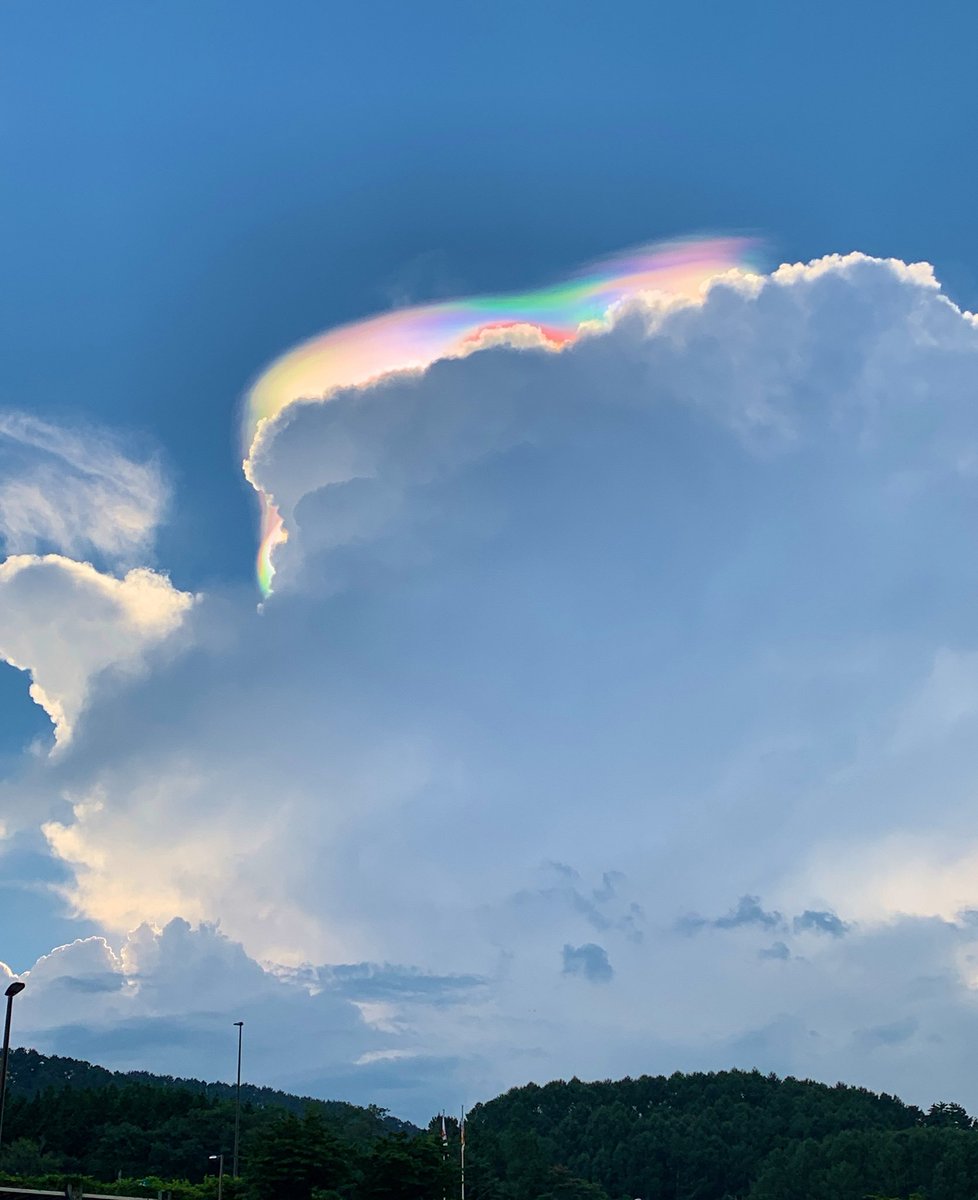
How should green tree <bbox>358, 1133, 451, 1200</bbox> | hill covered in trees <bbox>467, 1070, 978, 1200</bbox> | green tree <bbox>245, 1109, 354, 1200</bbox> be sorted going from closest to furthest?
green tree <bbox>358, 1133, 451, 1200</bbox>, green tree <bbox>245, 1109, 354, 1200</bbox>, hill covered in trees <bbox>467, 1070, 978, 1200</bbox>

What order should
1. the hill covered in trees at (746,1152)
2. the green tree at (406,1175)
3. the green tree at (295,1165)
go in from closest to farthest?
1. the green tree at (406,1175)
2. the green tree at (295,1165)
3. the hill covered in trees at (746,1152)

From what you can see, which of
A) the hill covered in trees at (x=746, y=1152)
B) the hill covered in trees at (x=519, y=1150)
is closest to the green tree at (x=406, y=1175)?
the hill covered in trees at (x=519, y=1150)

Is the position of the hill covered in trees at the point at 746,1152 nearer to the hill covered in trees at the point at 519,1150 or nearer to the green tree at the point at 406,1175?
the hill covered in trees at the point at 519,1150

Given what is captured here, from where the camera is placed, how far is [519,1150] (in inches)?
6107

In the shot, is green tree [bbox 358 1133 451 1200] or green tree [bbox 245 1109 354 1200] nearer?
green tree [bbox 358 1133 451 1200]

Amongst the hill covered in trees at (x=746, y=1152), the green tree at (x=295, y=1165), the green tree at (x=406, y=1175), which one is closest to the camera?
the green tree at (x=406, y=1175)

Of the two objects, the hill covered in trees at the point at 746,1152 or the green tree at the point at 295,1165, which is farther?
the hill covered in trees at the point at 746,1152

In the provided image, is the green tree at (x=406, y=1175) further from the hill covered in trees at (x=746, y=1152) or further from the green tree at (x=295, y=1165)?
the hill covered in trees at (x=746, y=1152)

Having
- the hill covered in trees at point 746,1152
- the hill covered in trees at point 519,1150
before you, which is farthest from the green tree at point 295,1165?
the hill covered in trees at point 746,1152

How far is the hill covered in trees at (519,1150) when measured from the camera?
259 feet

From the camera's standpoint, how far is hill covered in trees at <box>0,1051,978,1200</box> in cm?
7894

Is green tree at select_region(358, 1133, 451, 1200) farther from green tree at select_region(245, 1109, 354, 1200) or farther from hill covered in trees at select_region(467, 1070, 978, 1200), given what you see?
→ hill covered in trees at select_region(467, 1070, 978, 1200)

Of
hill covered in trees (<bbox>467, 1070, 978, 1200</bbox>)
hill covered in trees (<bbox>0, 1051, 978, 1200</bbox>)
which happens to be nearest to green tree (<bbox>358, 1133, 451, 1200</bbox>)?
hill covered in trees (<bbox>0, 1051, 978, 1200</bbox>)

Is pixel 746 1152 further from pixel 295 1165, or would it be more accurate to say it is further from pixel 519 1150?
pixel 295 1165
